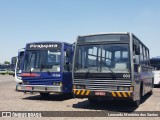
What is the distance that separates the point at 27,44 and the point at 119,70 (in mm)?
6465

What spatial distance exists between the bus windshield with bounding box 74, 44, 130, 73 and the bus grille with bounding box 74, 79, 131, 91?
0.39 metres

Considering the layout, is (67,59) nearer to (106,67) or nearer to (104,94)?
(106,67)

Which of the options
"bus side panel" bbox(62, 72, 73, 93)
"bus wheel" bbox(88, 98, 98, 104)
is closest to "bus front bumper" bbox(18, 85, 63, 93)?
"bus side panel" bbox(62, 72, 73, 93)

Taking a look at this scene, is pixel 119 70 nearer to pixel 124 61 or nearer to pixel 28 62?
pixel 124 61

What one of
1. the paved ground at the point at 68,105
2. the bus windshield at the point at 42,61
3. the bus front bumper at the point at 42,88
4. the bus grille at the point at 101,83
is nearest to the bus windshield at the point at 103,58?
the bus grille at the point at 101,83

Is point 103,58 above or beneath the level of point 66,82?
above

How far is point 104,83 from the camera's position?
36.9 ft

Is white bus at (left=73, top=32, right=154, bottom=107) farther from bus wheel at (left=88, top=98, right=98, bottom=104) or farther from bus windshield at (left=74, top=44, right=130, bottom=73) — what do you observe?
bus wheel at (left=88, top=98, right=98, bottom=104)

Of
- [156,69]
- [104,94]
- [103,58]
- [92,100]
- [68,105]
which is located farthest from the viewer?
[156,69]

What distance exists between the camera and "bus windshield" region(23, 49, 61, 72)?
1479 cm

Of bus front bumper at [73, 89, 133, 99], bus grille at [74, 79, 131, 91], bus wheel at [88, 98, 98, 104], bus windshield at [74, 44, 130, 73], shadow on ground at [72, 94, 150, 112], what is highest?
bus windshield at [74, 44, 130, 73]

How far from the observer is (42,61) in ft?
49.2

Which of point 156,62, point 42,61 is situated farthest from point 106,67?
point 156,62

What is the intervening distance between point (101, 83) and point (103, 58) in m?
0.96
